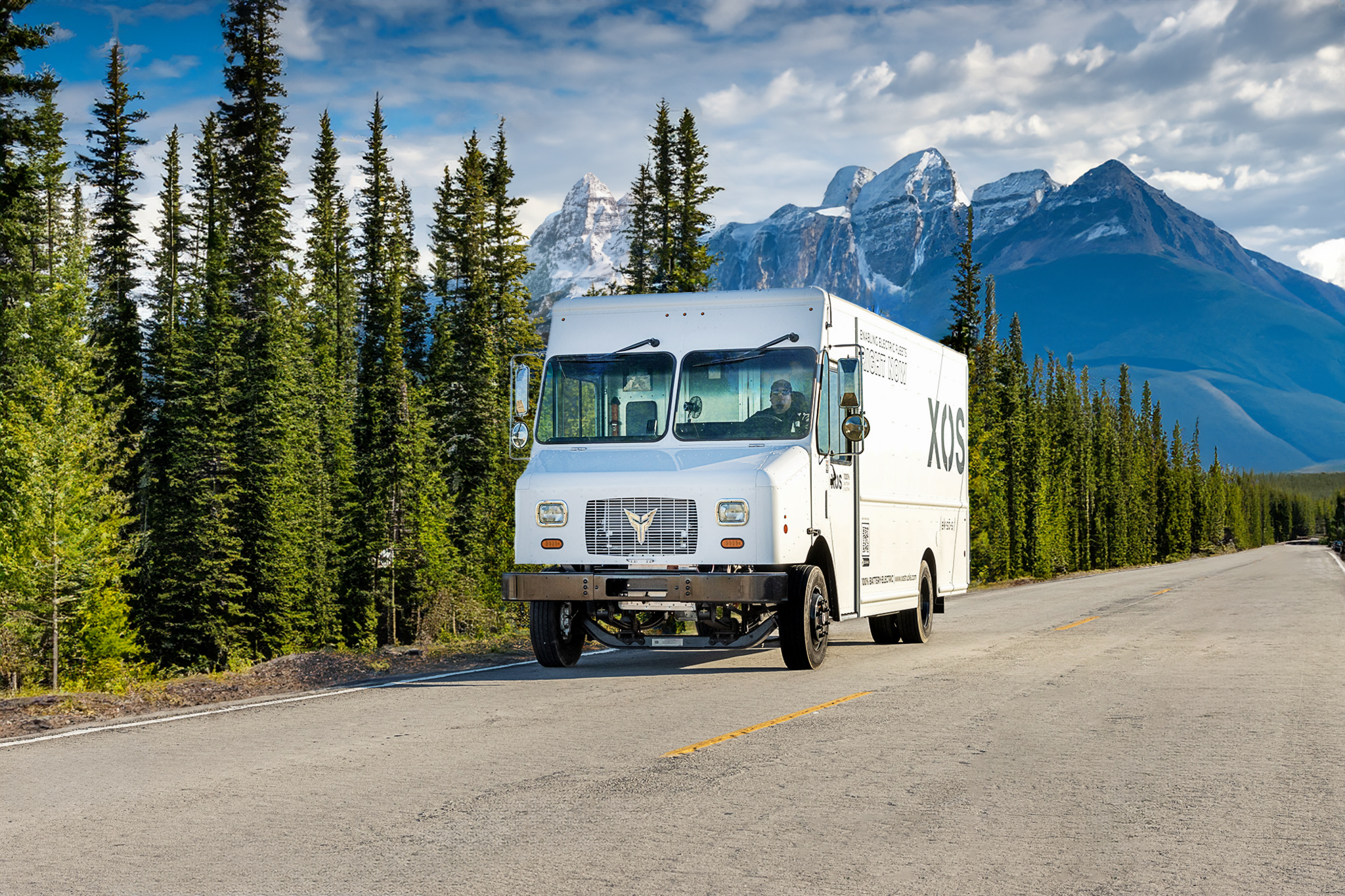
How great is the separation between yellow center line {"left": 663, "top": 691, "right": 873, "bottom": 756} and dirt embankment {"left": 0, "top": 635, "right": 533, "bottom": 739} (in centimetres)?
507

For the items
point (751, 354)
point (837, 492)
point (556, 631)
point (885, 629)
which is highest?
point (751, 354)

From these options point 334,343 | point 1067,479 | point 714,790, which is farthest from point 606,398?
point 1067,479

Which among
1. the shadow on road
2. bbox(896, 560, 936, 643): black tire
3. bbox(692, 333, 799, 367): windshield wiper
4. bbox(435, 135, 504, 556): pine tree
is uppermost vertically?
bbox(435, 135, 504, 556): pine tree

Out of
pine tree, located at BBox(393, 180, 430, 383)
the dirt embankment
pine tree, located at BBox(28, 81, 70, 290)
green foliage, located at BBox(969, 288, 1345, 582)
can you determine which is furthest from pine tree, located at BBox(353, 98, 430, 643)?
the dirt embankment

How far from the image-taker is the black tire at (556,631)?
13.3 metres

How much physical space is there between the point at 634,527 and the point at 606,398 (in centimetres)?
175

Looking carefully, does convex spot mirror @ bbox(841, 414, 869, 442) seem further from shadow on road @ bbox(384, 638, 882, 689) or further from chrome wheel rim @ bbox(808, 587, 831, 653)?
shadow on road @ bbox(384, 638, 882, 689)

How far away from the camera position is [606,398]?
13383mm

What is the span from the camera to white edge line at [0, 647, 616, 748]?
31.2ft

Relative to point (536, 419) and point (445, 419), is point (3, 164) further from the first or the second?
point (445, 419)

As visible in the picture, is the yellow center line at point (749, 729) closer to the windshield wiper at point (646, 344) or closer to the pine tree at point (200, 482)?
the windshield wiper at point (646, 344)

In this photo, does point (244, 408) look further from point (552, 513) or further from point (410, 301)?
point (552, 513)

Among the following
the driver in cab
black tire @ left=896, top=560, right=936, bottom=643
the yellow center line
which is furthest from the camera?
black tire @ left=896, top=560, right=936, bottom=643

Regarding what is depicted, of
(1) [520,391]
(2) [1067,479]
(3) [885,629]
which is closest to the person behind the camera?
(1) [520,391]
